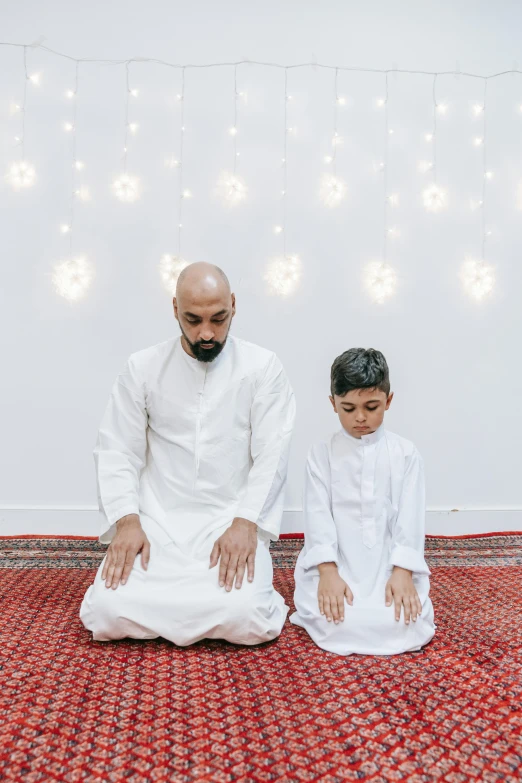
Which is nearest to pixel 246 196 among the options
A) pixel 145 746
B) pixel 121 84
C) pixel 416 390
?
pixel 121 84

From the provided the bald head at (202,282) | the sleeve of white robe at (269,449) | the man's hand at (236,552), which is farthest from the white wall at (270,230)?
the man's hand at (236,552)

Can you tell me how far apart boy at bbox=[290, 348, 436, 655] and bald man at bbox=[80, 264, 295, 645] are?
142 mm

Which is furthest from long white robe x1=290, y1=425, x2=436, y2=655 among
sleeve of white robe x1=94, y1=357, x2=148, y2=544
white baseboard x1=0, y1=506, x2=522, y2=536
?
white baseboard x1=0, y1=506, x2=522, y2=536

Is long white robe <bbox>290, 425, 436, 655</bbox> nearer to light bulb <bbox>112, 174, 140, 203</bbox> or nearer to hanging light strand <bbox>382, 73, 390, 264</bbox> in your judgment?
hanging light strand <bbox>382, 73, 390, 264</bbox>

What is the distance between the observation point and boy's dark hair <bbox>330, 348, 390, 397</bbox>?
1.58 metres

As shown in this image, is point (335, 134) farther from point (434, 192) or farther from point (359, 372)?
point (359, 372)

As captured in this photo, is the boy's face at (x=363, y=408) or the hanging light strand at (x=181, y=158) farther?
the hanging light strand at (x=181, y=158)

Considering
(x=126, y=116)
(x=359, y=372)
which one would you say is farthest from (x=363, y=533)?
(x=126, y=116)

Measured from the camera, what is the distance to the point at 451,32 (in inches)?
120

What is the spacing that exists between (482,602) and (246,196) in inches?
82.8

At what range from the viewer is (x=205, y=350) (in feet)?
5.99

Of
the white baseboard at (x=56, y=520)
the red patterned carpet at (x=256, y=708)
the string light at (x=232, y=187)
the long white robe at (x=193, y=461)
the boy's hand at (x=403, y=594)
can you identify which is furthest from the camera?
the string light at (x=232, y=187)

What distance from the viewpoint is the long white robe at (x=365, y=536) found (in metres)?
1.53

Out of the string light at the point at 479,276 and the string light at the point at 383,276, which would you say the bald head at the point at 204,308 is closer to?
the string light at the point at 383,276
